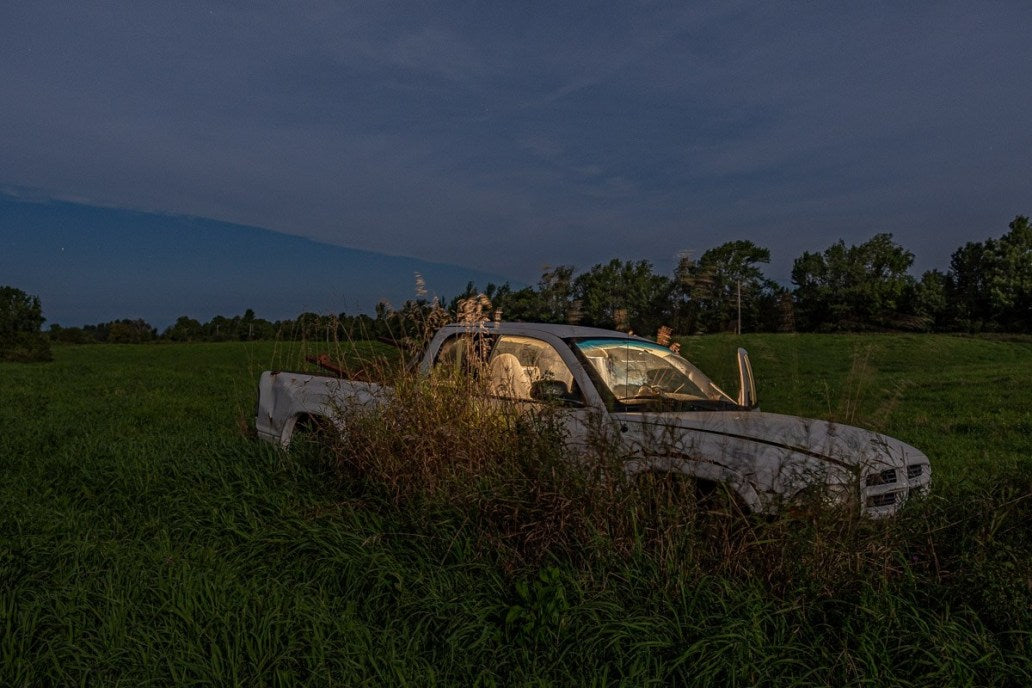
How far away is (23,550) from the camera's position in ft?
15.5

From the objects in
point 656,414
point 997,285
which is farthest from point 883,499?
point 997,285

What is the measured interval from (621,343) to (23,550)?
436cm

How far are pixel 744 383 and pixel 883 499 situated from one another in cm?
160

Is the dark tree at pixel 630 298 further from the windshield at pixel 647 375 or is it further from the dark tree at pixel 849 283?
the dark tree at pixel 849 283

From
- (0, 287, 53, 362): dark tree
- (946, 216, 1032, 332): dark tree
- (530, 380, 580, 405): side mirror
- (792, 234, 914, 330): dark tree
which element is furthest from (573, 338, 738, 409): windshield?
(946, 216, 1032, 332): dark tree

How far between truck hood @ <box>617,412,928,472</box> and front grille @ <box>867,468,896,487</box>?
2.6 inches

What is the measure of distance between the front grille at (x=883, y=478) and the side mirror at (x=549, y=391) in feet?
6.09

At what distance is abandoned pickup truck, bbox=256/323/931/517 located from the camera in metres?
3.97

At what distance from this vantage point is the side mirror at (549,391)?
15.8ft

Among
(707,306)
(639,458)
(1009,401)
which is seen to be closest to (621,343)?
(707,306)

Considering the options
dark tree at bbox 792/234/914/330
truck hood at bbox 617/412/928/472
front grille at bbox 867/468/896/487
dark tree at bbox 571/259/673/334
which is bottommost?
front grille at bbox 867/468/896/487

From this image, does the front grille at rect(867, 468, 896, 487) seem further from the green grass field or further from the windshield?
the windshield

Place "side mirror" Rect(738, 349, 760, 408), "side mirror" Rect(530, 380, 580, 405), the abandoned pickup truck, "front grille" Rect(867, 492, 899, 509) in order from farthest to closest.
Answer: "side mirror" Rect(738, 349, 760, 408)
"side mirror" Rect(530, 380, 580, 405)
"front grille" Rect(867, 492, 899, 509)
the abandoned pickup truck

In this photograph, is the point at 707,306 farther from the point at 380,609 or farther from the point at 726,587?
the point at 380,609
